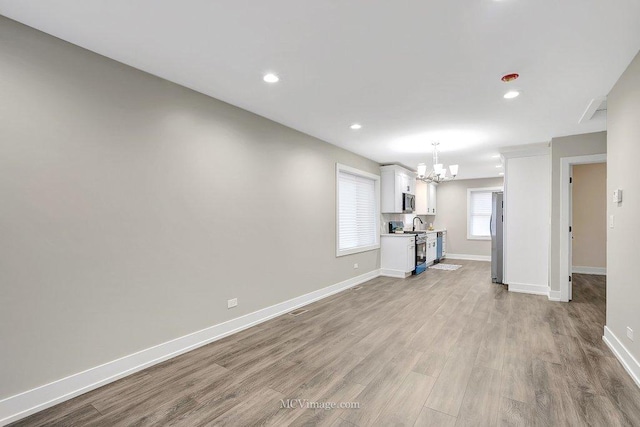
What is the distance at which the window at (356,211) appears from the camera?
543 cm

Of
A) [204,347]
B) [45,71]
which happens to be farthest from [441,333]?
[45,71]

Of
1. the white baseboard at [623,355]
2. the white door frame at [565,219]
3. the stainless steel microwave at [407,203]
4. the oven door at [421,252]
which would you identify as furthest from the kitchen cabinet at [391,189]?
the white baseboard at [623,355]

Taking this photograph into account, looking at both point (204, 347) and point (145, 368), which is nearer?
point (145, 368)

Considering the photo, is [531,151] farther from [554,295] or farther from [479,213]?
[479,213]

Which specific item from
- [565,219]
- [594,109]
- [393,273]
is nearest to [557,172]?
[565,219]

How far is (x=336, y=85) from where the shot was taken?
114 inches

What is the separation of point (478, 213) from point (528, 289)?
14.7 ft

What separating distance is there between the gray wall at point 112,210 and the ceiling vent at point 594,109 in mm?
3746

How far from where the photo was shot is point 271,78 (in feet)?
9.02

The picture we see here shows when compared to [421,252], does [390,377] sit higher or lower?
lower

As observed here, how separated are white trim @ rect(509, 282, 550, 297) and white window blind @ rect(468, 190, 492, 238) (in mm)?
4129

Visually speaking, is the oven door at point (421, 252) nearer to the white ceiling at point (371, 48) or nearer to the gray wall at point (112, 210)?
the white ceiling at point (371, 48)

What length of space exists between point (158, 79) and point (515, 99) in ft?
11.8

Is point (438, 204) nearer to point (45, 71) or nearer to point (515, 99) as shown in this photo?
point (515, 99)
